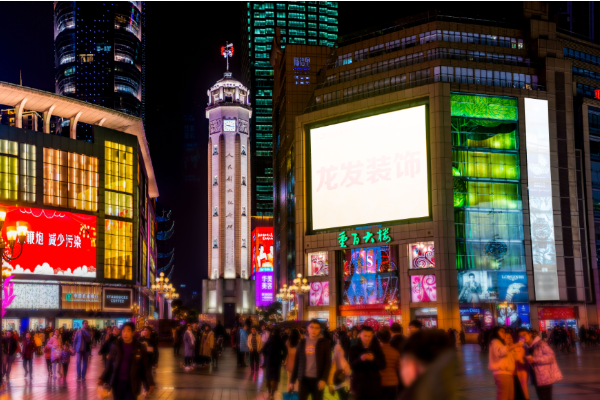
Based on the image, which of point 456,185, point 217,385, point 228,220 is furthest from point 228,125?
point 217,385

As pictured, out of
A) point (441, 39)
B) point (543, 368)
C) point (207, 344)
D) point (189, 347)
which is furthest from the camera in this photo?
point (441, 39)

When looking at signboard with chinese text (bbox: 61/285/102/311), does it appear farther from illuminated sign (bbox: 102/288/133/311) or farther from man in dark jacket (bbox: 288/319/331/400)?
man in dark jacket (bbox: 288/319/331/400)

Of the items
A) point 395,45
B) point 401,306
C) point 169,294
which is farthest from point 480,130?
point 169,294

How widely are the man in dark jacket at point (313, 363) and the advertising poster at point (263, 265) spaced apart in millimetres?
142721

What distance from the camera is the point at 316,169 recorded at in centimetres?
7450

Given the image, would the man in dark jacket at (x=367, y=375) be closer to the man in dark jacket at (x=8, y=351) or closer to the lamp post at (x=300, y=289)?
the man in dark jacket at (x=8, y=351)

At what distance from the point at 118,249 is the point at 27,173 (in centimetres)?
1415

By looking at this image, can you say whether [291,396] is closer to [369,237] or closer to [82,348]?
[82,348]

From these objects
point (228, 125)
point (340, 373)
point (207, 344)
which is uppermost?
point (228, 125)

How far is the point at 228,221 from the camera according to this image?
4230 inches

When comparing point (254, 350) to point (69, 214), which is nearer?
point (254, 350)

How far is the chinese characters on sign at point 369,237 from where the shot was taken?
70.0 m

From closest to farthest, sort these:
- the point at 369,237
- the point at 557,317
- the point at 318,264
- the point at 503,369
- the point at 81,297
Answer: the point at 503,369 < the point at 369,237 < the point at 557,317 < the point at 318,264 < the point at 81,297

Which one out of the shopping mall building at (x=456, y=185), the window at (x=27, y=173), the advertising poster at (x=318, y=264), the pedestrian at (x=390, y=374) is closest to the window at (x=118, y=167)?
the window at (x=27, y=173)
